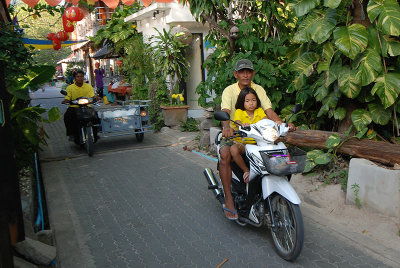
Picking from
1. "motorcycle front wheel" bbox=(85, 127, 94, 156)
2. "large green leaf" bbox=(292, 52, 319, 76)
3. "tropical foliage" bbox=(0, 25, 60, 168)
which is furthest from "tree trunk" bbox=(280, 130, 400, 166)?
"motorcycle front wheel" bbox=(85, 127, 94, 156)

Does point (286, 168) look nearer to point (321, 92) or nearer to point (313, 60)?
point (321, 92)

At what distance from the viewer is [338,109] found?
5.33 m

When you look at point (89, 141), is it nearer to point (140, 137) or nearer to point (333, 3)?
point (140, 137)

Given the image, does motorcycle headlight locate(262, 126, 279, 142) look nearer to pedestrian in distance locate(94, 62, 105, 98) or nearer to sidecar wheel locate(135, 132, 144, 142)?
sidecar wheel locate(135, 132, 144, 142)

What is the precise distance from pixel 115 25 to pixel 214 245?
1495 centimetres

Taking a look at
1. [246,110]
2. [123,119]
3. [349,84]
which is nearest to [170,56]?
[123,119]

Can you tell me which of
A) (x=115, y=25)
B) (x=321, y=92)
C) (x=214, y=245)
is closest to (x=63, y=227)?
(x=214, y=245)

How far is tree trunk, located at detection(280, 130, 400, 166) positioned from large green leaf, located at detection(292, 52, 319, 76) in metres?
0.94

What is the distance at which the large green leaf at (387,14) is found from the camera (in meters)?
4.27

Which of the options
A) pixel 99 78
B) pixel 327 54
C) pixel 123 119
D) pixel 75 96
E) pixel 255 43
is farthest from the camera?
pixel 99 78

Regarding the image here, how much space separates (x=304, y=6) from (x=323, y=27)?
0.38 meters

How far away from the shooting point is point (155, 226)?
14.7ft

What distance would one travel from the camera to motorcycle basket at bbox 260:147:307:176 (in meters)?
3.38

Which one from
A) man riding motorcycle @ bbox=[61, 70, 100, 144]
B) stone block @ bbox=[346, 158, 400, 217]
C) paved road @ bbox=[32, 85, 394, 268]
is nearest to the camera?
paved road @ bbox=[32, 85, 394, 268]
